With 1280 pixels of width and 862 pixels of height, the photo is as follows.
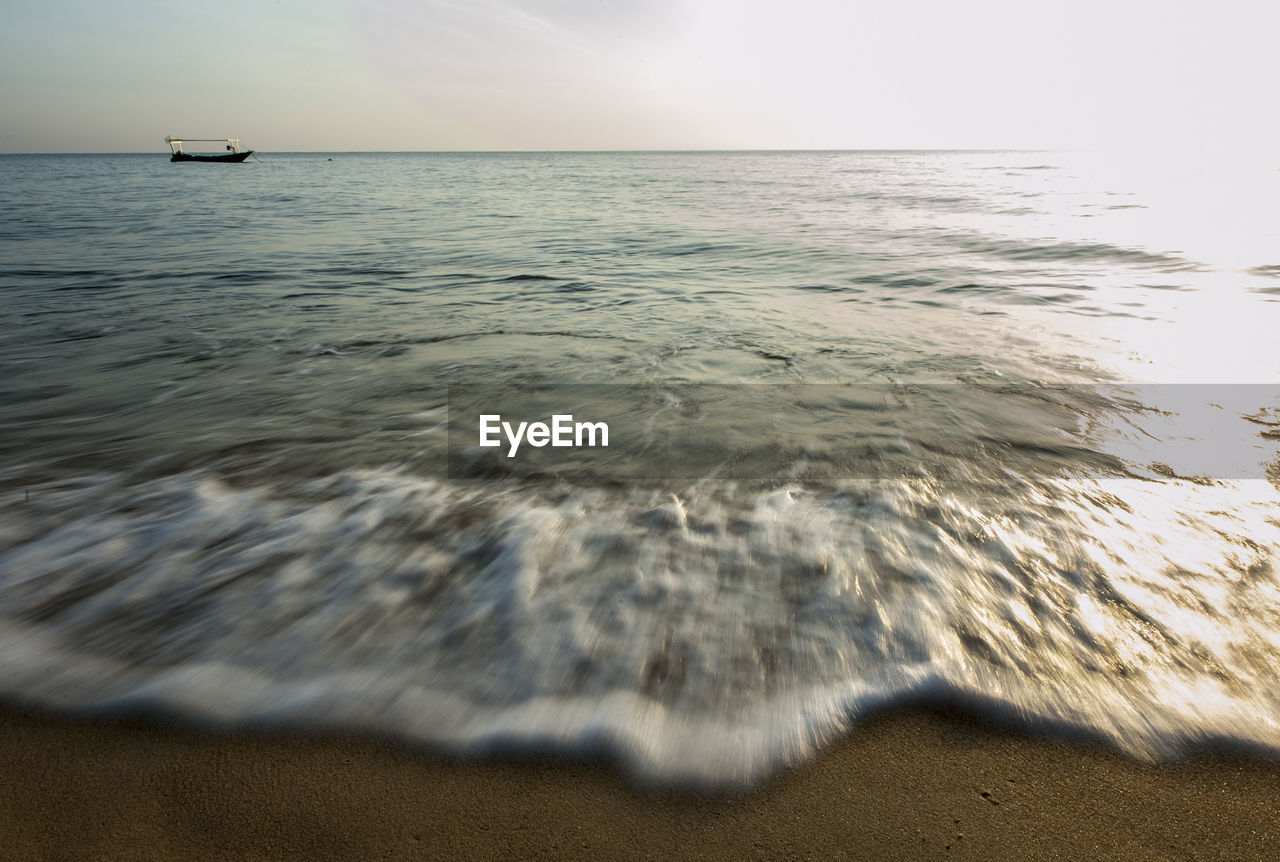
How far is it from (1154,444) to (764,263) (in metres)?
6.77

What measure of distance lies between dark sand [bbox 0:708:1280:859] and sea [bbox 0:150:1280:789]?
79mm

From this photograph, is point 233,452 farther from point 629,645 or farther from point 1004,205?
point 1004,205

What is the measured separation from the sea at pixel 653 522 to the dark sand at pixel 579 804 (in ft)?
0.26

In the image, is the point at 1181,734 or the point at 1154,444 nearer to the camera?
the point at 1181,734

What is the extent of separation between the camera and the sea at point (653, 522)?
1695mm

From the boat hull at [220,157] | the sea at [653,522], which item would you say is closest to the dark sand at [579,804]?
the sea at [653,522]

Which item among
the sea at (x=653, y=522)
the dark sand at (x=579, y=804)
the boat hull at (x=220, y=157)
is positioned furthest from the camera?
the boat hull at (x=220, y=157)

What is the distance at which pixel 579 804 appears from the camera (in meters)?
1.41

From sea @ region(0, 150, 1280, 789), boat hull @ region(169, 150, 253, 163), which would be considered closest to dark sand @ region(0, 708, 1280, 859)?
sea @ region(0, 150, 1280, 789)

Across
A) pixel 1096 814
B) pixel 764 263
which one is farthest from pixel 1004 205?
pixel 1096 814

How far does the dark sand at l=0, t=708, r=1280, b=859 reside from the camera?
1303mm

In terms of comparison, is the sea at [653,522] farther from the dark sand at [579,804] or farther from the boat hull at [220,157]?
the boat hull at [220,157]

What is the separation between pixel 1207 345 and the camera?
5.07 m

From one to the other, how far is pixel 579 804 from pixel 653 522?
4.27 ft
